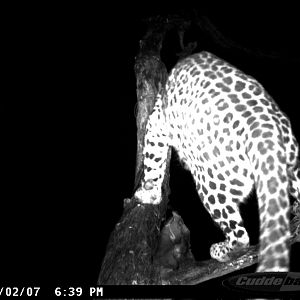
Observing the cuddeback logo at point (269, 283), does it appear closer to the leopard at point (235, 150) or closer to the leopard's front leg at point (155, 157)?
the leopard at point (235, 150)

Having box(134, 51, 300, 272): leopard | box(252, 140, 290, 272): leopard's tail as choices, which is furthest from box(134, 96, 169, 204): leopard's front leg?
box(252, 140, 290, 272): leopard's tail

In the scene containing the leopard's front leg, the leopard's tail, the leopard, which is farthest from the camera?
the leopard's front leg

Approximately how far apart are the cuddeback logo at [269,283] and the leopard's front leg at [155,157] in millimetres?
921

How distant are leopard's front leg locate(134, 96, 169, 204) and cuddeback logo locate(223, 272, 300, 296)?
0.92 metres

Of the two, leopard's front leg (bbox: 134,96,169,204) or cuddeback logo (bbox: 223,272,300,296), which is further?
leopard's front leg (bbox: 134,96,169,204)

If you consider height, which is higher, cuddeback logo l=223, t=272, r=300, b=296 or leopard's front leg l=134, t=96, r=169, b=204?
leopard's front leg l=134, t=96, r=169, b=204

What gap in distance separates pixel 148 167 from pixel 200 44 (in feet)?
3.77

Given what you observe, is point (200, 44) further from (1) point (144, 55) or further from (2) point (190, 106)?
(2) point (190, 106)

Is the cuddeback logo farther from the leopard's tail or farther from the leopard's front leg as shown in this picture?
the leopard's front leg

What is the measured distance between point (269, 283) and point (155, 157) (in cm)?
113

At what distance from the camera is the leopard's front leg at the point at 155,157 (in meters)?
2.54

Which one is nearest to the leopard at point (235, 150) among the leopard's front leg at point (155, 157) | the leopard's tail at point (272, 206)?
the leopard's tail at point (272, 206)

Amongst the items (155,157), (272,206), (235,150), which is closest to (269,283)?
(272,206)

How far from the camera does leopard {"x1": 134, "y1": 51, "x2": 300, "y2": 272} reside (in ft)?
5.48
